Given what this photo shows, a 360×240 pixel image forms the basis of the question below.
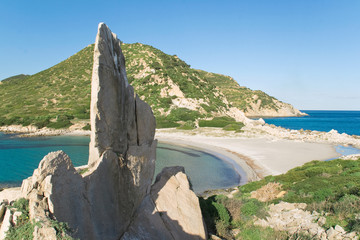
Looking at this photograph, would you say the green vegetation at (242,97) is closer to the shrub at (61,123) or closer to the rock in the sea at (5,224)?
the shrub at (61,123)

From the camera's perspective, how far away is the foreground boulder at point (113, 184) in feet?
16.7

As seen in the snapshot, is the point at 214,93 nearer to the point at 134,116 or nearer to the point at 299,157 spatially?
the point at 299,157

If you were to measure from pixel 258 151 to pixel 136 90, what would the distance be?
46873 mm

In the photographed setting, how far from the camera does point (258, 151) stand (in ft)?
101

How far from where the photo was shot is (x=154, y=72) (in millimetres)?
74000

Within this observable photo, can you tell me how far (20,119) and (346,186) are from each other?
6411 cm

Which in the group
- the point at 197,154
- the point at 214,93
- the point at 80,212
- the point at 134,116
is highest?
the point at 214,93

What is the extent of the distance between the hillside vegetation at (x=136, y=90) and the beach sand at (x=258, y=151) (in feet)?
41.5

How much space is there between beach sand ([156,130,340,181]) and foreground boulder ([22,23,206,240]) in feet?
46.3

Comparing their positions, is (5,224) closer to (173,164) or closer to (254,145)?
(173,164)

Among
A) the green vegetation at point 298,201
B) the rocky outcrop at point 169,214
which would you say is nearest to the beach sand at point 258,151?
the green vegetation at point 298,201

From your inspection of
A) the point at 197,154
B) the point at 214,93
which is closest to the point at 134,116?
the point at 197,154

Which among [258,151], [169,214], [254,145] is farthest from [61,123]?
[169,214]

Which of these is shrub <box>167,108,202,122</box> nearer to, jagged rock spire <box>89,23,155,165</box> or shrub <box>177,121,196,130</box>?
shrub <box>177,121,196,130</box>
